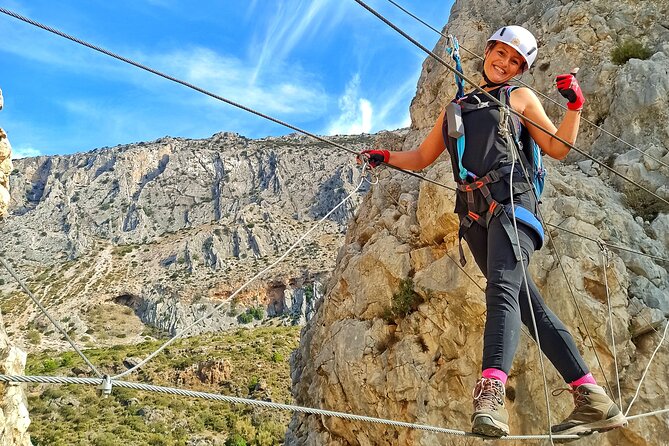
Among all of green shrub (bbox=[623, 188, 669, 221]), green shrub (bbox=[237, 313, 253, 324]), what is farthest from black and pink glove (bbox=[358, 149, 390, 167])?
green shrub (bbox=[237, 313, 253, 324])

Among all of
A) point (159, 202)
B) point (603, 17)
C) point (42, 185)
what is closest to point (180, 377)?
point (603, 17)

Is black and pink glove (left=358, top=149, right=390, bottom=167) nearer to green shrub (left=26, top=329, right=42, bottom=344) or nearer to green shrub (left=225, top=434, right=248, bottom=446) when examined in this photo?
green shrub (left=225, top=434, right=248, bottom=446)

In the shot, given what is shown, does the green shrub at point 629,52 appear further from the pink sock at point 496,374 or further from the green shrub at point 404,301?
the pink sock at point 496,374

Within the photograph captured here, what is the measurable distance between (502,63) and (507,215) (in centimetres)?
129

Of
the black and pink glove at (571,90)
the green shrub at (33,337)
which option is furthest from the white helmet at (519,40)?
the green shrub at (33,337)

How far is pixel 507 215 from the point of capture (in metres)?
3.15

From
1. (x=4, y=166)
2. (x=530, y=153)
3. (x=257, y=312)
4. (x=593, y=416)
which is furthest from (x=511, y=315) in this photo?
(x=257, y=312)

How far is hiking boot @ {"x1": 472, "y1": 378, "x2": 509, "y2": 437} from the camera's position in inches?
102

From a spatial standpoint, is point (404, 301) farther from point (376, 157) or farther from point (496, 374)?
point (496, 374)

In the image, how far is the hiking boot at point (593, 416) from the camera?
2945 mm

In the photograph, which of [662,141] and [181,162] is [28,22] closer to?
[662,141]

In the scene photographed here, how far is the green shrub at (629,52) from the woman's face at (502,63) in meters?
6.55

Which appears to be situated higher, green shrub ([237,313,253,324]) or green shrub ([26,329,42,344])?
green shrub ([237,313,253,324])

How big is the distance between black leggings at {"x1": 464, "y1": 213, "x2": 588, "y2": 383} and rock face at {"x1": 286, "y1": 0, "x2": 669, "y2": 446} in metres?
1.54
